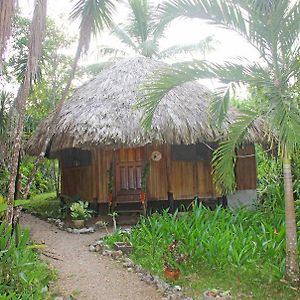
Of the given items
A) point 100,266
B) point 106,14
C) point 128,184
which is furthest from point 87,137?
point 100,266

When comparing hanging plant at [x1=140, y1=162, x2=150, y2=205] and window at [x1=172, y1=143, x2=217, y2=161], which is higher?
window at [x1=172, y1=143, x2=217, y2=161]

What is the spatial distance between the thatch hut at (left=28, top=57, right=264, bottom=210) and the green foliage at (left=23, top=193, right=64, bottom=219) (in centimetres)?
70

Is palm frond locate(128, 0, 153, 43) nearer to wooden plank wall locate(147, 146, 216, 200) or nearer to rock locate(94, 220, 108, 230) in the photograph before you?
wooden plank wall locate(147, 146, 216, 200)

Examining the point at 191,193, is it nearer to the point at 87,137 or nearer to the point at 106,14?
the point at 87,137

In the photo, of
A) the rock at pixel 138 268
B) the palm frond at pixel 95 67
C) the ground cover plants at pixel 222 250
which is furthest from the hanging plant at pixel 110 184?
the palm frond at pixel 95 67

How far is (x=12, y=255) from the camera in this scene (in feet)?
14.8

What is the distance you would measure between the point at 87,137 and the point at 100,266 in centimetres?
327

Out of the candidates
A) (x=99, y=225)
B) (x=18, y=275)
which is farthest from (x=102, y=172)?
(x=18, y=275)

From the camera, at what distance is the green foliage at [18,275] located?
4.19 meters

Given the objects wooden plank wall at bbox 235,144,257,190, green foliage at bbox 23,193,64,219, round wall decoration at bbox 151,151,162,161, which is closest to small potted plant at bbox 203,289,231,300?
round wall decoration at bbox 151,151,162,161

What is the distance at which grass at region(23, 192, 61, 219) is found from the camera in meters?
10.2

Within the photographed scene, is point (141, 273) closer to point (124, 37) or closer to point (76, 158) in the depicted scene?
point (76, 158)

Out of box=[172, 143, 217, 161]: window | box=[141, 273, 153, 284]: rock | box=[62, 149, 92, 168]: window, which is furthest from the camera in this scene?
box=[62, 149, 92, 168]: window

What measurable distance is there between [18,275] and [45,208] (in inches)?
290
